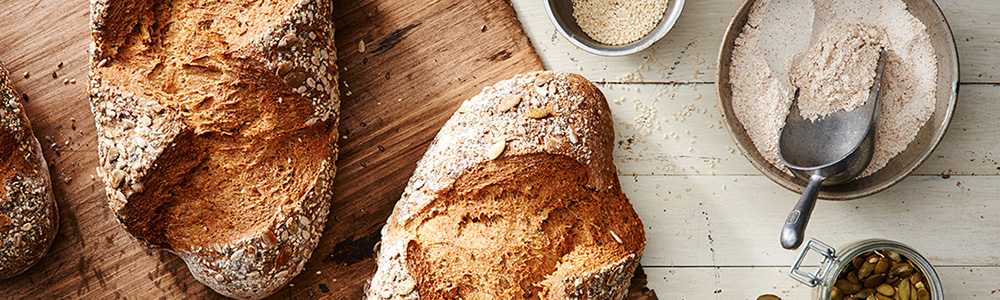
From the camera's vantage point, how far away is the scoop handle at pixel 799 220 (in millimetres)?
1776

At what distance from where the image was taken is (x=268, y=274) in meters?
1.96

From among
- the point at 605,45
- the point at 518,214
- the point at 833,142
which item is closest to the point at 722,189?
the point at 833,142

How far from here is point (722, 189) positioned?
2.17 metres

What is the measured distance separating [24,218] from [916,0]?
2804mm

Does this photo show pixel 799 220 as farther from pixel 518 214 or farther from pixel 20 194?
pixel 20 194

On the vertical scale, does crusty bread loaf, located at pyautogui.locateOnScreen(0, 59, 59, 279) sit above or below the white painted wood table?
above

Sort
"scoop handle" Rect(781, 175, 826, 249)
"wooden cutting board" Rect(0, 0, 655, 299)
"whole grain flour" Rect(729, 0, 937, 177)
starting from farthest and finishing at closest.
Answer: "wooden cutting board" Rect(0, 0, 655, 299) < "whole grain flour" Rect(729, 0, 937, 177) < "scoop handle" Rect(781, 175, 826, 249)

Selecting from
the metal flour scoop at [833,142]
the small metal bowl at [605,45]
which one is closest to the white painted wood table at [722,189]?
the small metal bowl at [605,45]

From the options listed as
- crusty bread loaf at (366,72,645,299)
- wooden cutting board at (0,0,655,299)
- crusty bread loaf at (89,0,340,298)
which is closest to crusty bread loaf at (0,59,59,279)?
wooden cutting board at (0,0,655,299)

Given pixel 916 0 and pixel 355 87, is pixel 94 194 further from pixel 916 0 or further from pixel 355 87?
pixel 916 0

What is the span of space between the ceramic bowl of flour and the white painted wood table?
0.47ft

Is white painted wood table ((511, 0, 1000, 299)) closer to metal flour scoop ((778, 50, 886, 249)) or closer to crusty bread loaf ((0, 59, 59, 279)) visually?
metal flour scoop ((778, 50, 886, 249))

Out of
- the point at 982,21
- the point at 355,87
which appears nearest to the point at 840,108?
the point at 982,21

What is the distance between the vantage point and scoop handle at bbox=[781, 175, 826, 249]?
178cm
